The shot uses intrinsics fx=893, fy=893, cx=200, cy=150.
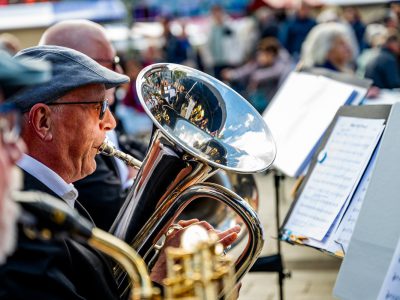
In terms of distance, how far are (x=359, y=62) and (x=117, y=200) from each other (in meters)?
7.24

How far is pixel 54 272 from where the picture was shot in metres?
2.16

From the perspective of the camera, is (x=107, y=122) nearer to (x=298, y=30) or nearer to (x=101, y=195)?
(x=101, y=195)

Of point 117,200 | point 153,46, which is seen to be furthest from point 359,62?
point 117,200

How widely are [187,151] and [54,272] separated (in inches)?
24.5

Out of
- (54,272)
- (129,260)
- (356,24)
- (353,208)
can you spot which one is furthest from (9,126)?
(356,24)

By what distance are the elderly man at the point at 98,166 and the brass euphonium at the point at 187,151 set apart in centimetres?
63

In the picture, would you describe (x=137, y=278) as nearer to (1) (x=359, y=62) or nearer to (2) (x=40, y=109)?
(2) (x=40, y=109)

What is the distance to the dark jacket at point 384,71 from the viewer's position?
7.69 meters

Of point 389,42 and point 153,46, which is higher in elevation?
point 389,42

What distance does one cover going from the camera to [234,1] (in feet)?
51.6

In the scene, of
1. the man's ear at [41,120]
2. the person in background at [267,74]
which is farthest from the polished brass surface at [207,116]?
the person in background at [267,74]

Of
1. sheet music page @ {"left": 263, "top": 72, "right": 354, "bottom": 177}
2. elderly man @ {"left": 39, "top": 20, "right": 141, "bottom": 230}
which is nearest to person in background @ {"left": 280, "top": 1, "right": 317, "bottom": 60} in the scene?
sheet music page @ {"left": 263, "top": 72, "right": 354, "bottom": 177}

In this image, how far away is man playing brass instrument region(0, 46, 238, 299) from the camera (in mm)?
2332

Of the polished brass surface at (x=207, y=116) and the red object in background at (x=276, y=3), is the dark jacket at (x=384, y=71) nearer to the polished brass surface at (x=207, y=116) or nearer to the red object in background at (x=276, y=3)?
the polished brass surface at (x=207, y=116)
